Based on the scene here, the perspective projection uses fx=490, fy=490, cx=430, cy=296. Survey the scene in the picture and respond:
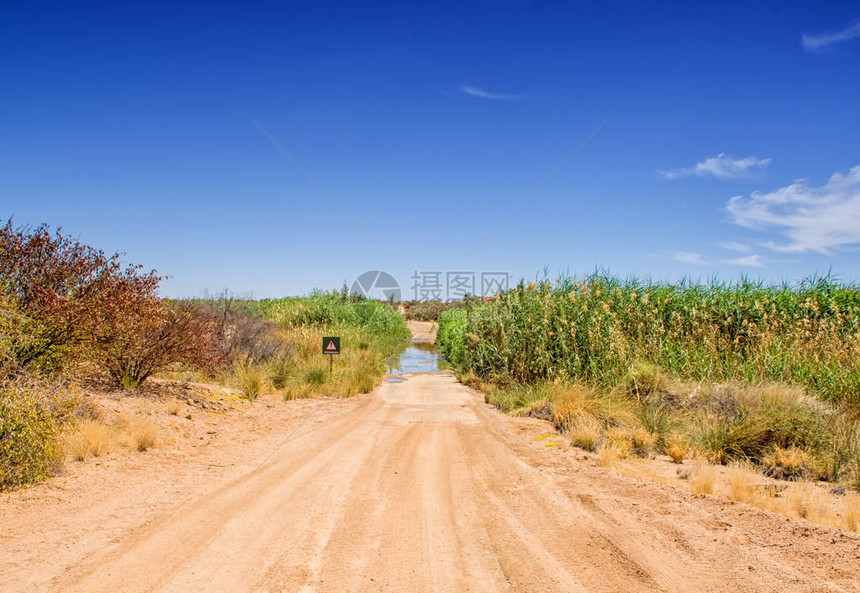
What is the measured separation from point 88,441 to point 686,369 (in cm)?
1225

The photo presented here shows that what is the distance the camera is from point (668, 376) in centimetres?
1158

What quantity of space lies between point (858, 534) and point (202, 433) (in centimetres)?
880

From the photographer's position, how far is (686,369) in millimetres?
12125

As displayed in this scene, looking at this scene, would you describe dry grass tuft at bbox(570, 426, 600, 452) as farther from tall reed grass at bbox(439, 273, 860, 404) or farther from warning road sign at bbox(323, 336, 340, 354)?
warning road sign at bbox(323, 336, 340, 354)

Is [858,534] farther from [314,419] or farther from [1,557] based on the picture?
[314,419]

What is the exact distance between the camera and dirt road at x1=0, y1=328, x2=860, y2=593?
146 inches

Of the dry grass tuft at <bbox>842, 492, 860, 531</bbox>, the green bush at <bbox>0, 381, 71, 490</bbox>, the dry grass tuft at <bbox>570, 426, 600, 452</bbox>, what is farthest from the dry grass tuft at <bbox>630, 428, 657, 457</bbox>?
the green bush at <bbox>0, 381, 71, 490</bbox>

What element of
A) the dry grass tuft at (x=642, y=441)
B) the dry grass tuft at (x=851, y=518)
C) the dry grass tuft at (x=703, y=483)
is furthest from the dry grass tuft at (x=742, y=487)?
the dry grass tuft at (x=642, y=441)

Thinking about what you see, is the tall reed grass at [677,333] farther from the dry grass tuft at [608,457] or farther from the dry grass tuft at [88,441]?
the dry grass tuft at [88,441]

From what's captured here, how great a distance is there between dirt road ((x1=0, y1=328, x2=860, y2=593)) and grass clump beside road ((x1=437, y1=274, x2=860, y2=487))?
2722 mm

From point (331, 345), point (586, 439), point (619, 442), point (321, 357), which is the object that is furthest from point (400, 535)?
point (321, 357)

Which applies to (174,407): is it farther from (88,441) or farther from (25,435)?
(25,435)

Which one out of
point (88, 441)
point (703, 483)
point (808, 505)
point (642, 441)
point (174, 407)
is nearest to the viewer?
point (808, 505)

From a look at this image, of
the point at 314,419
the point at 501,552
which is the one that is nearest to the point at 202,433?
the point at 314,419
